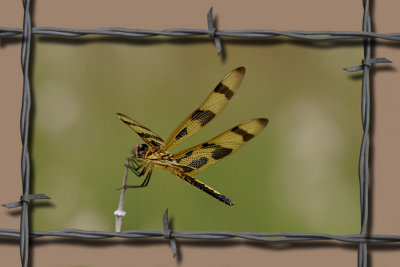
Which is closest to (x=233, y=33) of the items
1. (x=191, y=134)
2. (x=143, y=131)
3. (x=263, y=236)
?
(x=191, y=134)

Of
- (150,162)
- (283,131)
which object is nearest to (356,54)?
(283,131)

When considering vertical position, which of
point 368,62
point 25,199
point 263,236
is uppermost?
point 368,62

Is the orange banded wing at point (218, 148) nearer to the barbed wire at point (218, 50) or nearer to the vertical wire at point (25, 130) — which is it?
the barbed wire at point (218, 50)

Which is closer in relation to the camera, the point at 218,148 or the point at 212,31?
the point at 212,31

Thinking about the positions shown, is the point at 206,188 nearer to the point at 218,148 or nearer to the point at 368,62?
the point at 218,148

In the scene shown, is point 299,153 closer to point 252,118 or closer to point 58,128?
point 252,118

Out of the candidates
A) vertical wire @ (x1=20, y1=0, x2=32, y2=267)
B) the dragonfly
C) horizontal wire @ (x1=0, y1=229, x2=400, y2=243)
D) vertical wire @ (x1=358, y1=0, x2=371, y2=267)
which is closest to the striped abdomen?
the dragonfly

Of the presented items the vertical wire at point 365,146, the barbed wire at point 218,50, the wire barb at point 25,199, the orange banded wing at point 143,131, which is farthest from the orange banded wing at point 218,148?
the wire barb at point 25,199
